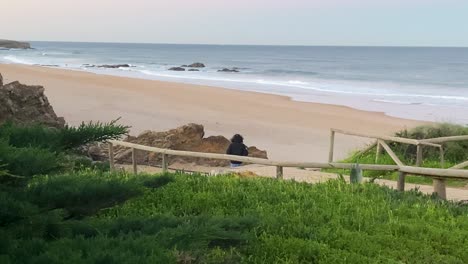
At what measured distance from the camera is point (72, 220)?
11.3 feet

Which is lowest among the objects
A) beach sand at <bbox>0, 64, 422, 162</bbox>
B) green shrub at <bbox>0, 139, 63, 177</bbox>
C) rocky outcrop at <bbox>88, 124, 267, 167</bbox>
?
beach sand at <bbox>0, 64, 422, 162</bbox>

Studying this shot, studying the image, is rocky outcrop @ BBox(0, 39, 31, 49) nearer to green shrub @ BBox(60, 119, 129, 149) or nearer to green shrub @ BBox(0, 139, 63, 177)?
green shrub @ BBox(60, 119, 129, 149)

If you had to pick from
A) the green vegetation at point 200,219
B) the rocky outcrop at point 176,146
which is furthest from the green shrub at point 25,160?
the rocky outcrop at point 176,146

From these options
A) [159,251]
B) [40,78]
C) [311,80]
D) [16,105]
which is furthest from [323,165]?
[311,80]

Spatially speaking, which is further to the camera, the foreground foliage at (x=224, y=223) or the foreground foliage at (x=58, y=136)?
the foreground foliage at (x=58, y=136)

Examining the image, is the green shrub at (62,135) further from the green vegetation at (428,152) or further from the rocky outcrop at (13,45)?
the rocky outcrop at (13,45)

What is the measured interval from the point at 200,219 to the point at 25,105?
30.2 ft

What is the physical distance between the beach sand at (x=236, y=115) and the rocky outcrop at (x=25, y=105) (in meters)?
6.22

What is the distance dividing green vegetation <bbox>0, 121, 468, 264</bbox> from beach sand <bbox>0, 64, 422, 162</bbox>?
10.2 metres

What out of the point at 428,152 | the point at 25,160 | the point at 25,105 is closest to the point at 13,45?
the point at 25,105

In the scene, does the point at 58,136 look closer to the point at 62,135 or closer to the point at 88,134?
the point at 62,135

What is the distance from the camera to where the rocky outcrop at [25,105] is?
11.5 metres

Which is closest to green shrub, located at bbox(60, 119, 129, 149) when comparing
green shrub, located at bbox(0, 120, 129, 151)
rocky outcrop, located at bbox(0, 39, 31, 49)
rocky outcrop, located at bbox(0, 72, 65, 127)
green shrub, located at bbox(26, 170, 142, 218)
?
green shrub, located at bbox(0, 120, 129, 151)

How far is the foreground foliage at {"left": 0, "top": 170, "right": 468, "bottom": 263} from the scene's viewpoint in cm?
287
